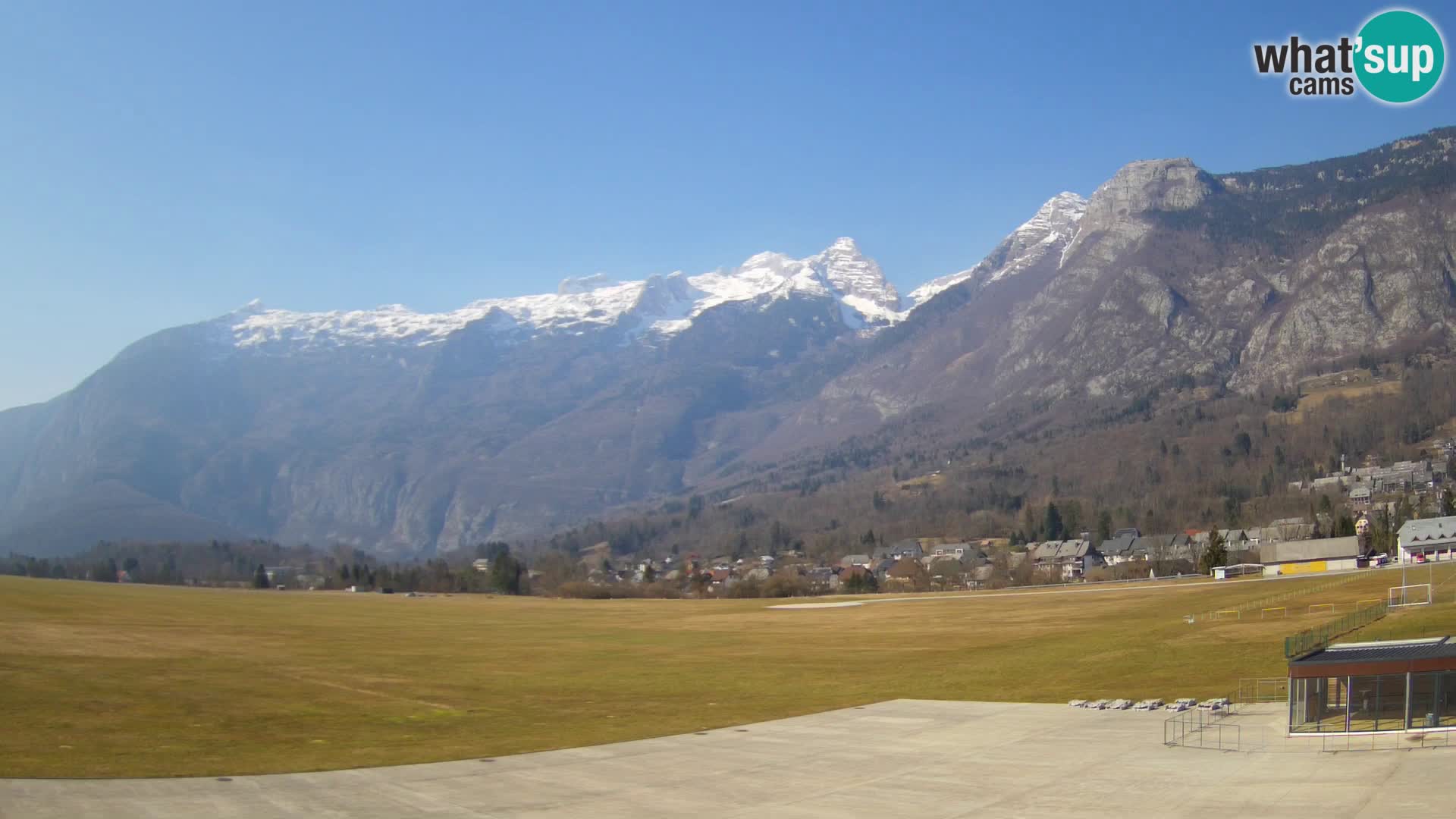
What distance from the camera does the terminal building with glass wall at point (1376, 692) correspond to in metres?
35.7

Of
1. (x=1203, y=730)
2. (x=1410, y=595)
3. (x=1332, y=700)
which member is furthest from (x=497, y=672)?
(x=1410, y=595)

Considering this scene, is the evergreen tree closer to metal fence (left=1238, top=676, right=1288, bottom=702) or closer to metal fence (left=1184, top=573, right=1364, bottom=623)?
metal fence (left=1184, top=573, right=1364, bottom=623)

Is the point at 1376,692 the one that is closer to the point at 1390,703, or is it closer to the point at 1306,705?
the point at 1390,703

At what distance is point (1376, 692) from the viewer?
36594 mm

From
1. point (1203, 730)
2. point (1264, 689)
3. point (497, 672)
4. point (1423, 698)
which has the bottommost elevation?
point (497, 672)

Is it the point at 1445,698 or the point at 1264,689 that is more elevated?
the point at 1445,698

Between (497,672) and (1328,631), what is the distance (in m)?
43.4

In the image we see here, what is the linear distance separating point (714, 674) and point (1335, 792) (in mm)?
36811

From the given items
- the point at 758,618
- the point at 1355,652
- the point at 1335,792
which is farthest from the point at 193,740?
the point at 758,618

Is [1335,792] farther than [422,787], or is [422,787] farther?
[422,787]

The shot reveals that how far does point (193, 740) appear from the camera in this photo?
3709 cm

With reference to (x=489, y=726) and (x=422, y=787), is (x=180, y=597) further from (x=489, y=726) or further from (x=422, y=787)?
(x=422, y=787)

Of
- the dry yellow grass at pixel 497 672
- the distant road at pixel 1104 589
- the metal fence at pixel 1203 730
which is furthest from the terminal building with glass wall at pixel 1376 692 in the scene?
the distant road at pixel 1104 589

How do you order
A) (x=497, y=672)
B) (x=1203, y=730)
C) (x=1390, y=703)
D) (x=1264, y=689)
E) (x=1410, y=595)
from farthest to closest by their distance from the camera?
1. (x=1410, y=595)
2. (x=497, y=672)
3. (x=1264, y=689)
4. (x=1203, y=730)
5. (x=1390, y=703)
